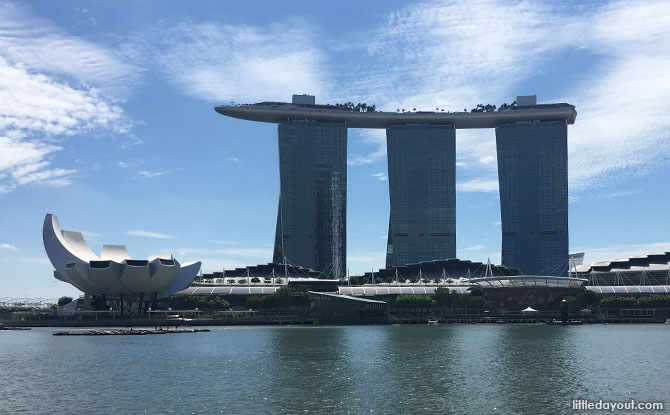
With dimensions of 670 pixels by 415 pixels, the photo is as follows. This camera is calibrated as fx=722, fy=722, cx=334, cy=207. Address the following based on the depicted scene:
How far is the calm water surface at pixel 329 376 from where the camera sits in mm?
48969

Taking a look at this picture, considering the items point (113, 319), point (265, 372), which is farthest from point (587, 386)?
point (113, 319)

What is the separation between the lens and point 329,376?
6250cm

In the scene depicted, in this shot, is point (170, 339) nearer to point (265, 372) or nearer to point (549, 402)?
point (265, 372)

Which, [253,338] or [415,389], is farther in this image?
[253,338]

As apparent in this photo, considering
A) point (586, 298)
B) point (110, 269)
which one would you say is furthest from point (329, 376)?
point (586, 298)

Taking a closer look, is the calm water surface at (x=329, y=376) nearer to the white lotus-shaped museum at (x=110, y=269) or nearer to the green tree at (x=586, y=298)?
the white lotus-shaped museum at (x=110, y=269)

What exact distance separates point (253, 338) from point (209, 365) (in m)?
38.7

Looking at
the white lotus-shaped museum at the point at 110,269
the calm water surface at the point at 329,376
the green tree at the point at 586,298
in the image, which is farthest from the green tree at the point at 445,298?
the calm water surface at the point at 329,376

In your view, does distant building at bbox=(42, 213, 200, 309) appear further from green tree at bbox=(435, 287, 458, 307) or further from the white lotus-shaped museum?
green tree at bbox=(435, 287, 458, 307)

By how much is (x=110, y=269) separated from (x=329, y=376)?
4433 inches

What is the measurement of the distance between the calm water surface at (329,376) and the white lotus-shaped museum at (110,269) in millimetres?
63962

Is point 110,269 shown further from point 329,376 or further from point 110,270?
point 329,376

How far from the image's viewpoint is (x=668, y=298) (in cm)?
17950

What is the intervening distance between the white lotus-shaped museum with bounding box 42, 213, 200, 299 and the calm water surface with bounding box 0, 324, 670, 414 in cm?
6396
